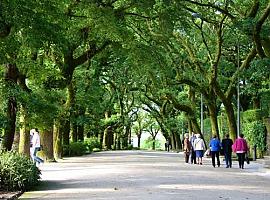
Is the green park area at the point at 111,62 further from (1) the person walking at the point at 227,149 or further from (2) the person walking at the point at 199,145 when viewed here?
(2) the person walking at the point at 199,145

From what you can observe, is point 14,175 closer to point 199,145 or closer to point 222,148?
point 222,148

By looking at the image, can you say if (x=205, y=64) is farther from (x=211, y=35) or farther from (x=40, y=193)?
(x=40, y=193)

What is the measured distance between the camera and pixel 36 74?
779 inches

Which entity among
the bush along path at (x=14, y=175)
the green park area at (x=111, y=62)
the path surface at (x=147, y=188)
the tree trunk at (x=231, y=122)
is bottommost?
the path surface at (x=147, y=188)

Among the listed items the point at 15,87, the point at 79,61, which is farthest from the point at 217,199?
the point at 79,61

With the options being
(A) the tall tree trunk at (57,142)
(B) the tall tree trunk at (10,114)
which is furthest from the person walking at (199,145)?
(B) the tall tree trunk at (10,114)

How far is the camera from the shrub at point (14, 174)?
14262mm

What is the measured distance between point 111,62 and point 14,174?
79.3ft

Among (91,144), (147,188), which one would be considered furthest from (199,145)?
(91,144)

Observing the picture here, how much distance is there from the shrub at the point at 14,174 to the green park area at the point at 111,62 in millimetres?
29

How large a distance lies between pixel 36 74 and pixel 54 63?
34.1ft

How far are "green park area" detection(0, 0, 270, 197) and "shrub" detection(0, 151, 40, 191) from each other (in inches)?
1.1

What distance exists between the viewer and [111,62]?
37938 millimetres

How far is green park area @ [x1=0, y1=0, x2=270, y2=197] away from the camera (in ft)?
47.3
